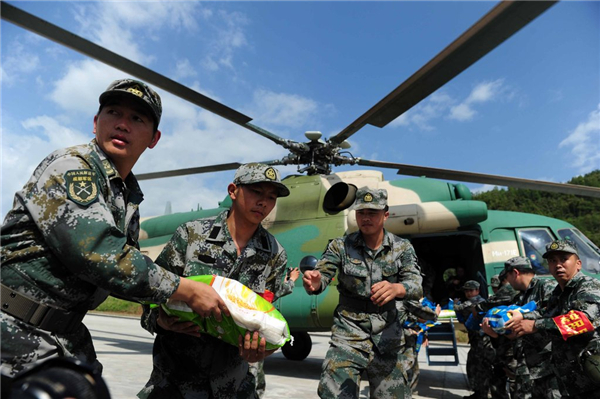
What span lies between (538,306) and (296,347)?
5087 millimetres

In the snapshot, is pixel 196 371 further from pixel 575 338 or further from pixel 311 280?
pixel 575 338

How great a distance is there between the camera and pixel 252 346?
6.51 ft

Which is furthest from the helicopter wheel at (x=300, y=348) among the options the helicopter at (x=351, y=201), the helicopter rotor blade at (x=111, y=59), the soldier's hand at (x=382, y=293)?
the soldier's hand at (x=382, y=293)

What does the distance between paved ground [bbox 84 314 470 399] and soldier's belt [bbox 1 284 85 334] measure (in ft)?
10.9

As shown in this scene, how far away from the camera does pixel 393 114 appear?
5.20 m

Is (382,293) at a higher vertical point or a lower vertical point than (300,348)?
lower

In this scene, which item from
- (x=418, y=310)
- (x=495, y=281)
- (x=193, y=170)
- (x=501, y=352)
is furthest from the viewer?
(x=193, y=170)

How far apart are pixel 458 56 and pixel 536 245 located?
3.91 meters

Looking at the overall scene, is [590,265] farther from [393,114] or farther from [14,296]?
[14,296]

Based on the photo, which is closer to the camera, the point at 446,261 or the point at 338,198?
the point at 338,198

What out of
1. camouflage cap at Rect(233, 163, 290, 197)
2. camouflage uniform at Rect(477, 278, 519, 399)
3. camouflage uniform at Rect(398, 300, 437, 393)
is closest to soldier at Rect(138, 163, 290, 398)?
camouflage cap at Rect(233, 163, 290, 197)

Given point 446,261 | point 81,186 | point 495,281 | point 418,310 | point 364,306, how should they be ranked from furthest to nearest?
point 446,261
point 495,281
point 418,310
point 364,306
point 81,186

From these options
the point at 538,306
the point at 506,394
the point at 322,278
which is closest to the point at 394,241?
the point at 322,278

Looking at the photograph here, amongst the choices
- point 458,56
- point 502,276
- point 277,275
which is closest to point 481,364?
point 502,276
